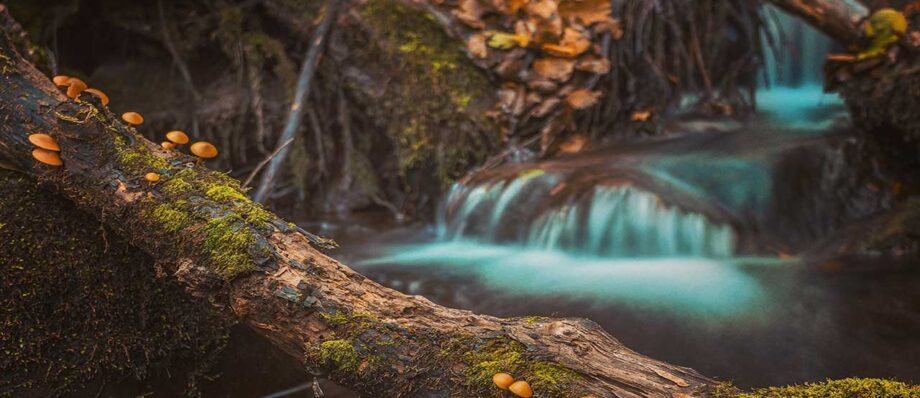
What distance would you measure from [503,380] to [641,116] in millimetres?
4798

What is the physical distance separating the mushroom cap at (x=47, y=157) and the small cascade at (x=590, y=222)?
3195mm

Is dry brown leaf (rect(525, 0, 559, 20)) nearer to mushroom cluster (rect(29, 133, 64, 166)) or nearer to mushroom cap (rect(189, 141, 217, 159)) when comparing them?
mushroom cap (rect(189, 141, 217, 159))

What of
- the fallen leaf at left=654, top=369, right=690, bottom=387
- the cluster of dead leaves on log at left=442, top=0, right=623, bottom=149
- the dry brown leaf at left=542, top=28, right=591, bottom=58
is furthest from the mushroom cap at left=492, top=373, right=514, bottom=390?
the dry brown leaf at left=542, top=28, right=591, bottom=58

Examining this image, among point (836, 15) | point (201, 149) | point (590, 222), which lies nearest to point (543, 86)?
point (590, 222)

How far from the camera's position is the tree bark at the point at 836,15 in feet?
16.1

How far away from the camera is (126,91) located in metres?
5.95

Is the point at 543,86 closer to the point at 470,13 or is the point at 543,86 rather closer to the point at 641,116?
the point at 470,13

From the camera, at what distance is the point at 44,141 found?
1893mm

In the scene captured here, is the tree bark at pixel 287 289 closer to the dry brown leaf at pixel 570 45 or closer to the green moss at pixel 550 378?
the green moss at pixel 550 378

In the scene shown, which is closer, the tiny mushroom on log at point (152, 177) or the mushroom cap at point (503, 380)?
the mushroom cap at point (503, 380)

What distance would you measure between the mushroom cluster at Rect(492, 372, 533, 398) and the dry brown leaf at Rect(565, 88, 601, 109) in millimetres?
4160

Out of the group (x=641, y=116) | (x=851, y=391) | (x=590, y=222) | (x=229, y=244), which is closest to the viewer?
(x=851, y=391)

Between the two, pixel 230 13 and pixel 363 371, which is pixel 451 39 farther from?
pixel 363 371

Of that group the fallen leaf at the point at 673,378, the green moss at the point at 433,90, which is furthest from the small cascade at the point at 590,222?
the fallen leaf at the point at 673,378
